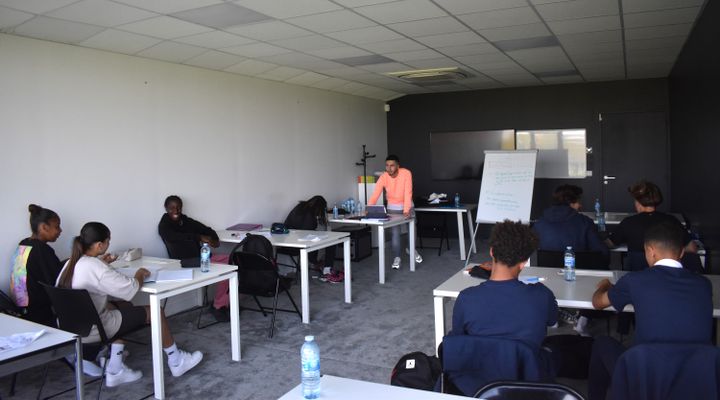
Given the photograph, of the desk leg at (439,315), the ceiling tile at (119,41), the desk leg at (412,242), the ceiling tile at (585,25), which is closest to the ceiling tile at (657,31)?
the ceiling tile at (585,25)

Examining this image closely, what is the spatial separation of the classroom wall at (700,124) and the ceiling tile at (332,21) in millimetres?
2441

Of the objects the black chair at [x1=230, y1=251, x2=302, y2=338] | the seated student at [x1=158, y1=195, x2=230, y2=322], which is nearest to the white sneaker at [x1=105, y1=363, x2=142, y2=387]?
the black chair at [x1=230, y1=251, x2=302, y2=338]

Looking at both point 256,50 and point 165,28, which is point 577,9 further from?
point 165,28

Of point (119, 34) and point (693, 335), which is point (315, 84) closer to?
point (119, 34)

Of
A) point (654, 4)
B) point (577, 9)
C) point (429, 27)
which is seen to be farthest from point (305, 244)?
point (654, 4)

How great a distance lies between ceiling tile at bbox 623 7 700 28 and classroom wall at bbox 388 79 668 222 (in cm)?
388

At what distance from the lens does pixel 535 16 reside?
416 centimetres

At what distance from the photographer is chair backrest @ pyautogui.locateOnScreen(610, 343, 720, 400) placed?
5.97ft

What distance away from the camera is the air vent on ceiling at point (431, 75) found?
6662 millimetres

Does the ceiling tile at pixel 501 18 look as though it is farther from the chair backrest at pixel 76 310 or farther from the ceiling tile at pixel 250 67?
the chair backrest at pixel 76 310

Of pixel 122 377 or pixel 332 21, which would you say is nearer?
pixel 122 377

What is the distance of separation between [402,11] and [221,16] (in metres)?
1.29

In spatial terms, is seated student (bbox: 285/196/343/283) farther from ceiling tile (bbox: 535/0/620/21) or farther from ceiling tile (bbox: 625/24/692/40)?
ceiling tile (bbox: 625/24/692/40)

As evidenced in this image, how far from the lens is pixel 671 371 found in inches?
73.4
